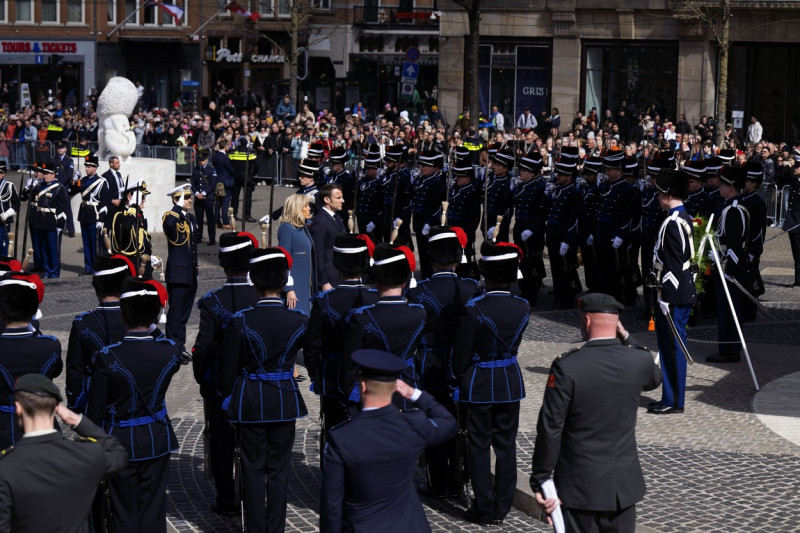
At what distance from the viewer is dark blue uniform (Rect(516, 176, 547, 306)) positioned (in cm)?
1720

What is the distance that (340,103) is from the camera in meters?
49.8

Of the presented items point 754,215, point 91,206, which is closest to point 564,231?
point 754,215

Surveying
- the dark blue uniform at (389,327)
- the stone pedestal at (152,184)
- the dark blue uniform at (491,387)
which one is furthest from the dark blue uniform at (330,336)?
the stone pedestal at (152,184)

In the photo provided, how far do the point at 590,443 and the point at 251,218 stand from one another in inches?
776

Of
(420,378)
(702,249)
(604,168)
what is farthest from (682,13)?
(420,378)

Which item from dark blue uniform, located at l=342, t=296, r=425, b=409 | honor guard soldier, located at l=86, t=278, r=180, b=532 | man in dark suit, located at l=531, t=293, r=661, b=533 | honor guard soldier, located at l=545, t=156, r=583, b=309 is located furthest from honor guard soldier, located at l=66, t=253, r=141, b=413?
honor guard soldier, located at l=545, t=156, r=583, b=309

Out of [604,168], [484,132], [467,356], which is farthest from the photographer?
[484,132]

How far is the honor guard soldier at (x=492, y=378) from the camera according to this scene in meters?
8.88

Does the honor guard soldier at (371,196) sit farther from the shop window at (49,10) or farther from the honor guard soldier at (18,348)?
the shop window at (49,10)

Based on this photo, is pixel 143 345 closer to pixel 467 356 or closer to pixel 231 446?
pixel 231 446

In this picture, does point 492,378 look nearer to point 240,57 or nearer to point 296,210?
point 296,210

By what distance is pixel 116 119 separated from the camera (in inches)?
989

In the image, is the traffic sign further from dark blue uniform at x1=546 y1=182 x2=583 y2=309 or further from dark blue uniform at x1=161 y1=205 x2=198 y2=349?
dark blue uniform at x1=161 y1=205 x2=198 y2=349

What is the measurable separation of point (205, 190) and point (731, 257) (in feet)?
37.9
